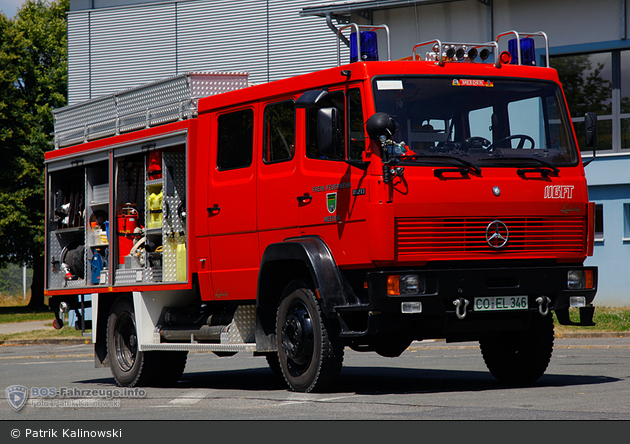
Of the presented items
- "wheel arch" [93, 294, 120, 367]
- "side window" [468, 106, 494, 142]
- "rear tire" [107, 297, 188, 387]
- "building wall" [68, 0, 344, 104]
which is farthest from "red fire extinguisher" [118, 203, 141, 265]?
"building wall" [68, 0, 344, 104]

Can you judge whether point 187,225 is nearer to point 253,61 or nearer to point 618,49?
point 618,49

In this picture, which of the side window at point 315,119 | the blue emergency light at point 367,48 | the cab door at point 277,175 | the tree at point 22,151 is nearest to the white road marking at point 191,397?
the cab door at point 277,175

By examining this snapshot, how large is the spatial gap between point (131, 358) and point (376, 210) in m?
4.75

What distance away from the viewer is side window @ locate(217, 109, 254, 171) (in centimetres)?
985

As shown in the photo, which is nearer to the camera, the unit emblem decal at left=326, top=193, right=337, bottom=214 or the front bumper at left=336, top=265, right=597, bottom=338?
the front bumper at left=336, top=265, right=597, bottom=338

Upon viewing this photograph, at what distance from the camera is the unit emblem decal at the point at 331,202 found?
8680mm

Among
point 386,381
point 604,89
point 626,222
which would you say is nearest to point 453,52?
point 386,381

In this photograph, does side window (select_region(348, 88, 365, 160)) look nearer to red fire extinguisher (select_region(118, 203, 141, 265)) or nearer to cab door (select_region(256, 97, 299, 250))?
cab door (select_region(256, 97, 299, 250))

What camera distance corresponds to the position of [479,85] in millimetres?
9070

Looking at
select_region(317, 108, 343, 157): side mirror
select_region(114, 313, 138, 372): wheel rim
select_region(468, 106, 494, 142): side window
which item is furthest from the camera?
select_region(114, 313, 138, 372): wheel rim

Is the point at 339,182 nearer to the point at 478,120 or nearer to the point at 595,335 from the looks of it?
the point at 478,120

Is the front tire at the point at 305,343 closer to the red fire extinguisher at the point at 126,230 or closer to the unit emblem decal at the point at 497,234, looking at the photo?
the unit emblem decal at the point at 497,234
